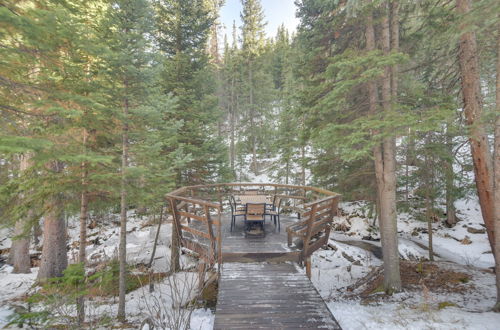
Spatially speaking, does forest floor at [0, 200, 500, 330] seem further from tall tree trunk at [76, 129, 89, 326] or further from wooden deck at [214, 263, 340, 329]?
tall tree trunk at [76, 129, 89, 326]

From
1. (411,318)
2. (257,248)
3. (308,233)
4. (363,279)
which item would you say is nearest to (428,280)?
(363,279)

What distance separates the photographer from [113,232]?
49.1 ft

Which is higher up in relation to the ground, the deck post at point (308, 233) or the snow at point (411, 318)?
the deck post at point (308, 233)

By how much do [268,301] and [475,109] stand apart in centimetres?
706

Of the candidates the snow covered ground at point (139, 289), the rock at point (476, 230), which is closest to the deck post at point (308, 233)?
the snow covered ground at point (139, 289)

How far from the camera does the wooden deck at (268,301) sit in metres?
3.74

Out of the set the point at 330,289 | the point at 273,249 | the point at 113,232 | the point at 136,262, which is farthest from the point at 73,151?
the point at 113,232

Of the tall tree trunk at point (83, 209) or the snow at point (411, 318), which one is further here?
the tall tree trunk at point (83, 209)

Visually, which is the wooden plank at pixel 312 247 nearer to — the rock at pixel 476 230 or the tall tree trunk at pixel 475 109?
the tall tree trunk at pixel 475 109

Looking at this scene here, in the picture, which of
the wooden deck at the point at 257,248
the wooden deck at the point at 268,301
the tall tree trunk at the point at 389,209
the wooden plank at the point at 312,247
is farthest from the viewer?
the tall tree trunk at the point at 389,209

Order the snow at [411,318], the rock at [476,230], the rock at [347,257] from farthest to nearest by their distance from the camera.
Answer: the rock at [476,230] < the rock at [347,257] < the snow at [411,318]

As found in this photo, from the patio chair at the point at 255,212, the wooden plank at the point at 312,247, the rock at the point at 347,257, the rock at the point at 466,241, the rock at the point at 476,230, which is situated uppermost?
the patio chair at the point at 255,212

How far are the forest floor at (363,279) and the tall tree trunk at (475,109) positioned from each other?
8.08 feet

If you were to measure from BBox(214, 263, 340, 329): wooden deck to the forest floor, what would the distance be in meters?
0.83
